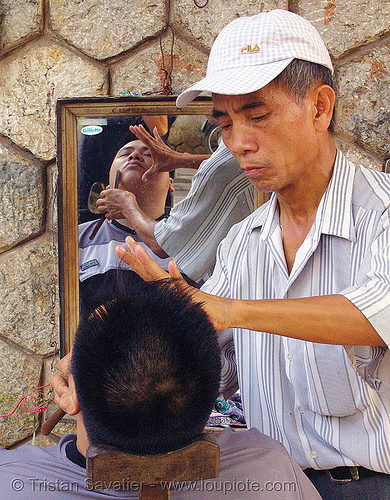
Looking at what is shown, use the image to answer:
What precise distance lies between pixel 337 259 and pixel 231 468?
55cm

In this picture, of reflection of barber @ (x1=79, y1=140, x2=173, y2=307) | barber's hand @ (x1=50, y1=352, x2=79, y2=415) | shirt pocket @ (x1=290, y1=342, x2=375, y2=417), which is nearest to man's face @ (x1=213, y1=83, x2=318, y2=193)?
shirt pocket @ (x1=290, y1=342, x2=375, y2=417)

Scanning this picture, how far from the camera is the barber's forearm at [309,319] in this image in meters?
0.99

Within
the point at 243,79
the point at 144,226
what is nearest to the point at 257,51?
the point at 243,79

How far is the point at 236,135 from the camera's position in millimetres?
1220

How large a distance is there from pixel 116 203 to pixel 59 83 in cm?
60

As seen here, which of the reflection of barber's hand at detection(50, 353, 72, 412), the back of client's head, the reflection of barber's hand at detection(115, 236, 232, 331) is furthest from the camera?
the reflection of barber's hand at detection(50, 353, 72, 412)

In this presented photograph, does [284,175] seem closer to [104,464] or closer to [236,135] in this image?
[236,135]

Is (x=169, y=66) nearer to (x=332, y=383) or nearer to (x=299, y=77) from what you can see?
(x=299, y=77)

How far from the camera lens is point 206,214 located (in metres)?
2.05

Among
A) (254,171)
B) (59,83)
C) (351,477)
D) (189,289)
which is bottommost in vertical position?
(351,477)

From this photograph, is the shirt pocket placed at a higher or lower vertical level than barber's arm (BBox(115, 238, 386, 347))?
lower

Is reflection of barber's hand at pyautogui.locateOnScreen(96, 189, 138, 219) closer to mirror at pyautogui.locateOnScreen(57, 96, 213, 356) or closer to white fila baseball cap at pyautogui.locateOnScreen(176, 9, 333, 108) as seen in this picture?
mirror at pyautogui.locateOnScreen(57, 96, 213, 356)

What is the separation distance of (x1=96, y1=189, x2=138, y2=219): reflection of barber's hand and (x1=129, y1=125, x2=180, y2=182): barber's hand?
0.15 m

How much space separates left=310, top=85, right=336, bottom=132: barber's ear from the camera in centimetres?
122
